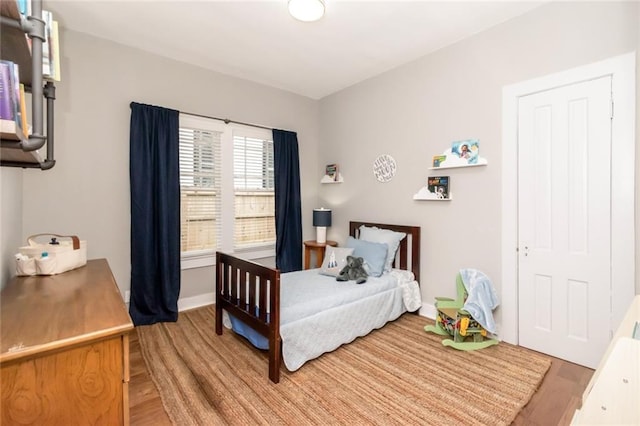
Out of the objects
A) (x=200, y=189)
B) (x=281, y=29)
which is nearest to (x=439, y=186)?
(x=281, y=29)

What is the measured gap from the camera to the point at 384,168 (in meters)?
3.61

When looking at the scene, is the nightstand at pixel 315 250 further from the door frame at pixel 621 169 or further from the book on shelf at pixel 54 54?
the book on shelf at pixel 54 54

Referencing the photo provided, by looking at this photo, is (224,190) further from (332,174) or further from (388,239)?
(388,239)

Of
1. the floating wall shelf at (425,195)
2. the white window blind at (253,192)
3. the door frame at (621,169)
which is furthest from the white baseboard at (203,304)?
the door frame at (621,169)

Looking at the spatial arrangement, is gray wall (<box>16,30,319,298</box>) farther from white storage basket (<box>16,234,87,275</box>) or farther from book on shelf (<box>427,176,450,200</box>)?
book on shelf (<box>427,176,450,200</box>)

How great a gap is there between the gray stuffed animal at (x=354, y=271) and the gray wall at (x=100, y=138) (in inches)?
69.3

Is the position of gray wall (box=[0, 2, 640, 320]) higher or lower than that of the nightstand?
higher

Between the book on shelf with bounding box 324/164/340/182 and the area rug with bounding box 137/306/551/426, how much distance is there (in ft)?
7.31

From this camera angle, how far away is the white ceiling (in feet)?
7.86

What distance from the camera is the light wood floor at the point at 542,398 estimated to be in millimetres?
Answer: 1724

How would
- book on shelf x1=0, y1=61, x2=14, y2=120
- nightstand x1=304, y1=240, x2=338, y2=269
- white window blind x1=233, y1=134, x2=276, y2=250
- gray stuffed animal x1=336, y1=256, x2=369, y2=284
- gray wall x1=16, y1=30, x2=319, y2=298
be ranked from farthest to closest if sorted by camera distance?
nightstand x1=304, y1=240, x2=338, y2=269
white window blind x1=233, y1=134, x2=276, y2=250
gray stuffed animal x1=336, y1=256, x2=369, y2=284
gray wall x1=16, y1=30, x2=319, y2=298
book on shelf x1=0, y1=61, x2=14, y2=120

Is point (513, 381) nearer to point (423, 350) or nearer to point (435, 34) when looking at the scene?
point (423, 350)

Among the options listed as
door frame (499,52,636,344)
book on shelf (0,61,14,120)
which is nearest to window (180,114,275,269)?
book on shelf (0,61,14,120)

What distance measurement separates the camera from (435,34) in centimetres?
279
